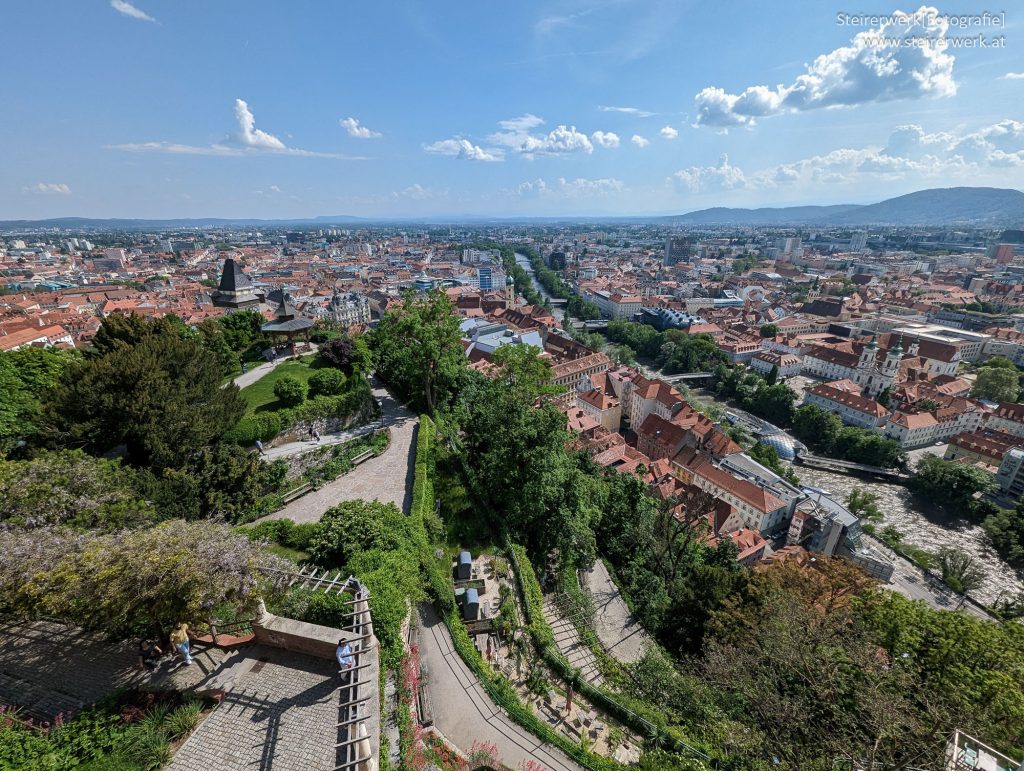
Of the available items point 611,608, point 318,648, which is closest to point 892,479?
point 611,608

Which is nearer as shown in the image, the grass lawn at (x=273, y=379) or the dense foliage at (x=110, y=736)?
the dense foliage at (x=110, y=736)

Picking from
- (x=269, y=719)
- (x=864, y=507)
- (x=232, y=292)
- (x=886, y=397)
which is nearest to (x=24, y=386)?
(x=269, y=719)

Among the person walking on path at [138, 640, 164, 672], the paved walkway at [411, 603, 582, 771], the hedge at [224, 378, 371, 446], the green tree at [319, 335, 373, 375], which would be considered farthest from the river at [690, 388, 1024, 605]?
the person walking on path at [138, 640, 164, 672]

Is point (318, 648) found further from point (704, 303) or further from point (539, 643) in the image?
point (704, 303)

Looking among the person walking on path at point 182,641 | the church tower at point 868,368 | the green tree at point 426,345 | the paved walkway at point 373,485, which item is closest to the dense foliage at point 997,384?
the church tower at point 868,368

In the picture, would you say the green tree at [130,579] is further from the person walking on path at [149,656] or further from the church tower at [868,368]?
the church tower at [868,368]

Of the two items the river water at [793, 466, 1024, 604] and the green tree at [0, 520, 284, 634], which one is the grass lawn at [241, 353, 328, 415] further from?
the river water at [793, 466, 1024, 604]
